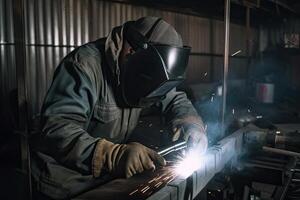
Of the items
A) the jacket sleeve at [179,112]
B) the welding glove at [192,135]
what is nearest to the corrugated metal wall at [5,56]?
the jacket sleeve at [179,112]

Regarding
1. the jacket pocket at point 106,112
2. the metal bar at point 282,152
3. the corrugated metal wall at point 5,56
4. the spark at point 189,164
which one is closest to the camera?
the spark at point 189,164

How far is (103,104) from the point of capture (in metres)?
1.99

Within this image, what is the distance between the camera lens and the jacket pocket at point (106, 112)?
199 cm

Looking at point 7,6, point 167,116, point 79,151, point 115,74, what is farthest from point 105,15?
point 79,151

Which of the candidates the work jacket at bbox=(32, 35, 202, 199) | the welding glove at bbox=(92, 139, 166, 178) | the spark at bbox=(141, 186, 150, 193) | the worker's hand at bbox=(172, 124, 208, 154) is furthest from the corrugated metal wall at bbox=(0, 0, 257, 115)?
the spark at bbox=(141, 186, 150, 193)

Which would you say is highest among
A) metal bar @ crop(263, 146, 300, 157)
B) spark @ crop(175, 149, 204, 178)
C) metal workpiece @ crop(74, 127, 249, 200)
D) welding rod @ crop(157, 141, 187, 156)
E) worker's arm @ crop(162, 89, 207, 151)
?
worker's arm @ crop(162, 89, 207, 151)

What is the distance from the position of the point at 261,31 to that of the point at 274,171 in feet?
38.2

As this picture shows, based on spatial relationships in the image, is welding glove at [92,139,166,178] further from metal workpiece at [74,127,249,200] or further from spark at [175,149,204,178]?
spark at [175,149,204,178]

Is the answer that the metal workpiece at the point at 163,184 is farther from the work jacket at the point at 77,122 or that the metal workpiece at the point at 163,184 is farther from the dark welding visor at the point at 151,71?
the dark welding visor at the point at 151,71

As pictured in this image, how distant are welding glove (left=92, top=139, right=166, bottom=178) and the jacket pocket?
424 millimetres

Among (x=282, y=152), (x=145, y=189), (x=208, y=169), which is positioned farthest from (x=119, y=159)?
(x=282, y=152)

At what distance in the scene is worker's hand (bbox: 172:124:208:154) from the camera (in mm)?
2133

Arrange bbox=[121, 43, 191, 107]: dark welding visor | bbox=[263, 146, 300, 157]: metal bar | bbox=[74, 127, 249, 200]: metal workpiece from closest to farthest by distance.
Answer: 1. bbox=[74, 127, 249, 200]: metal workpiece
2. bbox=[121, 43, 191, 107]: dark welding visor
3. bbox=[263, 146, 300, 157]: metal bar

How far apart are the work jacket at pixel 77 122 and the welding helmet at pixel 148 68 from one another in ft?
0.40
